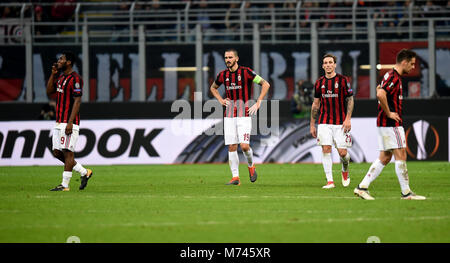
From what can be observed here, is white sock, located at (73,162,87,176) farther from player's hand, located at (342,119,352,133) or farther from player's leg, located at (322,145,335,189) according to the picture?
player's hand, located at (342,119,352,133)

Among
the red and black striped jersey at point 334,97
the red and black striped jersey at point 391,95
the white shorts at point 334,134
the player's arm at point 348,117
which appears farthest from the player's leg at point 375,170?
the red and black striped jersey at point 334,97

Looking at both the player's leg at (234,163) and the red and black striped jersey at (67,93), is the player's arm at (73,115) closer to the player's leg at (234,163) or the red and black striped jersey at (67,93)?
the red and black striped jersey at (67,93)

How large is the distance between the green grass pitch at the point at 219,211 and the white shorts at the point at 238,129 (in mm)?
802

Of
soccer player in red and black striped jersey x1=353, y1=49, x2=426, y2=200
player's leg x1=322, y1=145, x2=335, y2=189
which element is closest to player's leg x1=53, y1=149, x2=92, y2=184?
player's leg x1=322, y1=145, x2=335, y2=189

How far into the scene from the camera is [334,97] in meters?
12.9

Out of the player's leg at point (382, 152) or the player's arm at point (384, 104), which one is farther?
the player's leg at point (382, 152)

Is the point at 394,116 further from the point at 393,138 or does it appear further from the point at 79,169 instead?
the point at 79,169

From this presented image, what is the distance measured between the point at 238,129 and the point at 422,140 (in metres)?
8.17

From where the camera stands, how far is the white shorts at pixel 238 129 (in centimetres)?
1345

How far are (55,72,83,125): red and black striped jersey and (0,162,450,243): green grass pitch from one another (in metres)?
1.20

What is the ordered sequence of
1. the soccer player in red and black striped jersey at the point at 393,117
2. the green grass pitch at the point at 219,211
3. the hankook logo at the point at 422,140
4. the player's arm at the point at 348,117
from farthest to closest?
the hankook logo at the point at 422,140 → the player's arm at the point at 348,117 → the soccer player in red and black striped jersey at the point at 393,117 → the green grass pitch at the point at 219,211

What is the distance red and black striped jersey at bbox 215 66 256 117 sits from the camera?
44.3 ft
